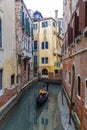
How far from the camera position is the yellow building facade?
24.2 metres

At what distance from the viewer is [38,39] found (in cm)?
2531

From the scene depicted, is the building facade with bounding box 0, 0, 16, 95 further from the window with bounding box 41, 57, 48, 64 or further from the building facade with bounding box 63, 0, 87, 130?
the window with bounding box 41, 57, 48, 64

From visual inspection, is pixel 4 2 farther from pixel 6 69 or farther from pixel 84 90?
pixel 84 90

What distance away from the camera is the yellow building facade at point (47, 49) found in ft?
79.5

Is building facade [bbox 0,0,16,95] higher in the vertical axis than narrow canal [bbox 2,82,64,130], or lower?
higher

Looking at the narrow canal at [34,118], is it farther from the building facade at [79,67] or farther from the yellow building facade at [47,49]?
the yellow building facade at [47,49]

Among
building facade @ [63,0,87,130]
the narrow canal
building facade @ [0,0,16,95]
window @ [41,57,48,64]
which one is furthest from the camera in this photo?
window @ [41,57,48,64]

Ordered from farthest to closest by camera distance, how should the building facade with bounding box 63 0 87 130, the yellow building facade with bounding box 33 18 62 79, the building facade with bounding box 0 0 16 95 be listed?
the yellow building facade with bounding box 33 18 62 79 → the building facade with bounding box 0 0 16 95 → the building facade with bounding box 63 0 87 130

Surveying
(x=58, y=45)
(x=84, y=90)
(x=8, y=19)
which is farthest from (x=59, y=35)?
(x=84, y=90)

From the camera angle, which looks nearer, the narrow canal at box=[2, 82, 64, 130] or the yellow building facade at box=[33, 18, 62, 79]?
the narrow canal at box=[2, 82, 64, 130]

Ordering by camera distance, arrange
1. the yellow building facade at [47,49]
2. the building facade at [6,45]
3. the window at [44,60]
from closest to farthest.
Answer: the building facade at [6,45] < the yellow building facade at [47,49] < the window at [44,60]

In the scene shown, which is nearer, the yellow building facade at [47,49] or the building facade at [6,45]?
the building facade at [6,45]

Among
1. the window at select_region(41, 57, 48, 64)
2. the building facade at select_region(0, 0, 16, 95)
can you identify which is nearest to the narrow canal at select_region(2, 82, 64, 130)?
the building facade at select_region(0, 0, 16, 95)

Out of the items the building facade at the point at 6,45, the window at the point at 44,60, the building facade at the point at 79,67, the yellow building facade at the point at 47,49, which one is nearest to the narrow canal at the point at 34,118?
the building facade at the point at 79,67
